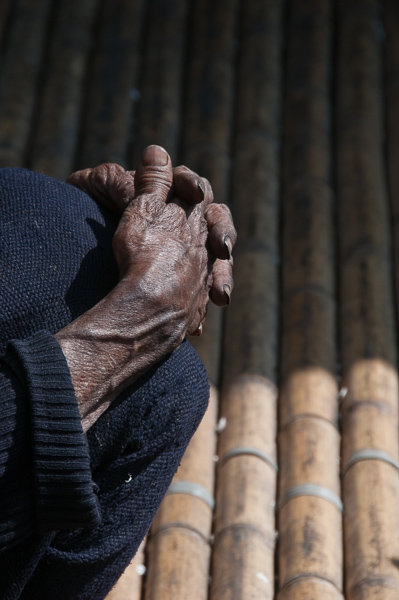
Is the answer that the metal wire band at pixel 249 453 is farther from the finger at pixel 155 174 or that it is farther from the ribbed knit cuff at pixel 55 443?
the ribbed knit cuff at pixel 55 443

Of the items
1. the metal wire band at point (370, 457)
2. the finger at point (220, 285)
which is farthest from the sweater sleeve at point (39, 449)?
the metal wire band at point (370, 457)

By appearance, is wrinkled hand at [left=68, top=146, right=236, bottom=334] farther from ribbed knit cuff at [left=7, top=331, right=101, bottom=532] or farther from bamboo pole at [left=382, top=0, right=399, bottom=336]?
bamboo pole at [left=382, top=0, right=399, bottom=336]

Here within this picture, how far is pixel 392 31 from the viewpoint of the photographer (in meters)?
2.64

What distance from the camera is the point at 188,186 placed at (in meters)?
0.93

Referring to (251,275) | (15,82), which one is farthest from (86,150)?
(251,275)

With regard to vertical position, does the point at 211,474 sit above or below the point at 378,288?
below

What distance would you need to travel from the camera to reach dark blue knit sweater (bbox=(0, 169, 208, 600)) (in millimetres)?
731

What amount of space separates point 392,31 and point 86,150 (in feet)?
3.29

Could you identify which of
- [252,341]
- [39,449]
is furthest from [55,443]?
[252,341]

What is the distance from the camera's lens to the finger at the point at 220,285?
95 centimetres

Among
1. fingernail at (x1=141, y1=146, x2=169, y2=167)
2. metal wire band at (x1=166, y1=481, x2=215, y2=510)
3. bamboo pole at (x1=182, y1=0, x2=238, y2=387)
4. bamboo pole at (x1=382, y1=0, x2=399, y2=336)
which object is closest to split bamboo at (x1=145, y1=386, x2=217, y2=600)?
metal wire band at (x1=166, y1=481, x2=215, y2=510)

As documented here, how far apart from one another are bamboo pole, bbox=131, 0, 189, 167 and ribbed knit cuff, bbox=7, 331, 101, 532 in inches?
69.0

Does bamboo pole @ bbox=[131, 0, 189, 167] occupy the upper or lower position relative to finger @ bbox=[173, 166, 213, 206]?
upper

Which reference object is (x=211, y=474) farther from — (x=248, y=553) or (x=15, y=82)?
(x=15, y=82)
